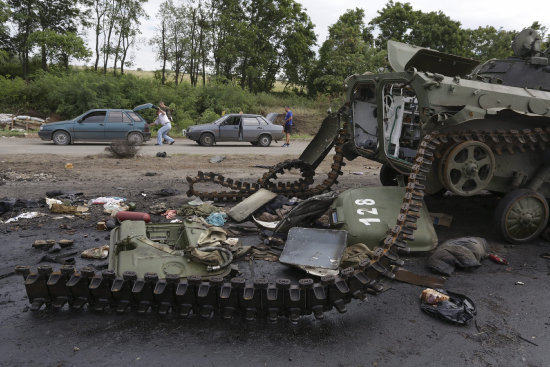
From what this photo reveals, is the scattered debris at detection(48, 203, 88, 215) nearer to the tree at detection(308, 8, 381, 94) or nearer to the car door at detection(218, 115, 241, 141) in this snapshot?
the car door at detection(218, 115, 241, 141)

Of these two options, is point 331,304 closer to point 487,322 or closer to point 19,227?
point 487,322

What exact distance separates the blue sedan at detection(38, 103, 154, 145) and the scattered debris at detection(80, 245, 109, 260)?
12218 mm

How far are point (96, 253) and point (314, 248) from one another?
2.52m

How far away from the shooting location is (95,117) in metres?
17.3

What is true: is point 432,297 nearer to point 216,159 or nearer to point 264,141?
point 216,159

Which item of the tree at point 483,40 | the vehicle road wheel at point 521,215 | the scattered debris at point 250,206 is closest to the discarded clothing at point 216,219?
the scattered debris at point 250,206

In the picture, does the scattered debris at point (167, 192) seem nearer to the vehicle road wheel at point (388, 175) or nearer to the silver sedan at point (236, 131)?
the vehicle road wheel at point (388, 175)

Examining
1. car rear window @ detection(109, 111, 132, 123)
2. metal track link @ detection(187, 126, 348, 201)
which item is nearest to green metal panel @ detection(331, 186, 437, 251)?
metal track link @ detection(187, 126, 348, 201)

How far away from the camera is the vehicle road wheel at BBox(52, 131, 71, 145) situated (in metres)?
16.7

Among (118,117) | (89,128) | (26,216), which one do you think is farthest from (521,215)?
(89,128)

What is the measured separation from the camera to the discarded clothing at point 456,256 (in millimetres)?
4875

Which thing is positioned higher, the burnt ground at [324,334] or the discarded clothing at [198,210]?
the discarded clothing at [198,210]

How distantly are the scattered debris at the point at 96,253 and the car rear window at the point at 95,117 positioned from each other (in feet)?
44.0

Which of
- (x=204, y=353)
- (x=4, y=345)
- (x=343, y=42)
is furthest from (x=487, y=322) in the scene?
(x=343, y=42)
